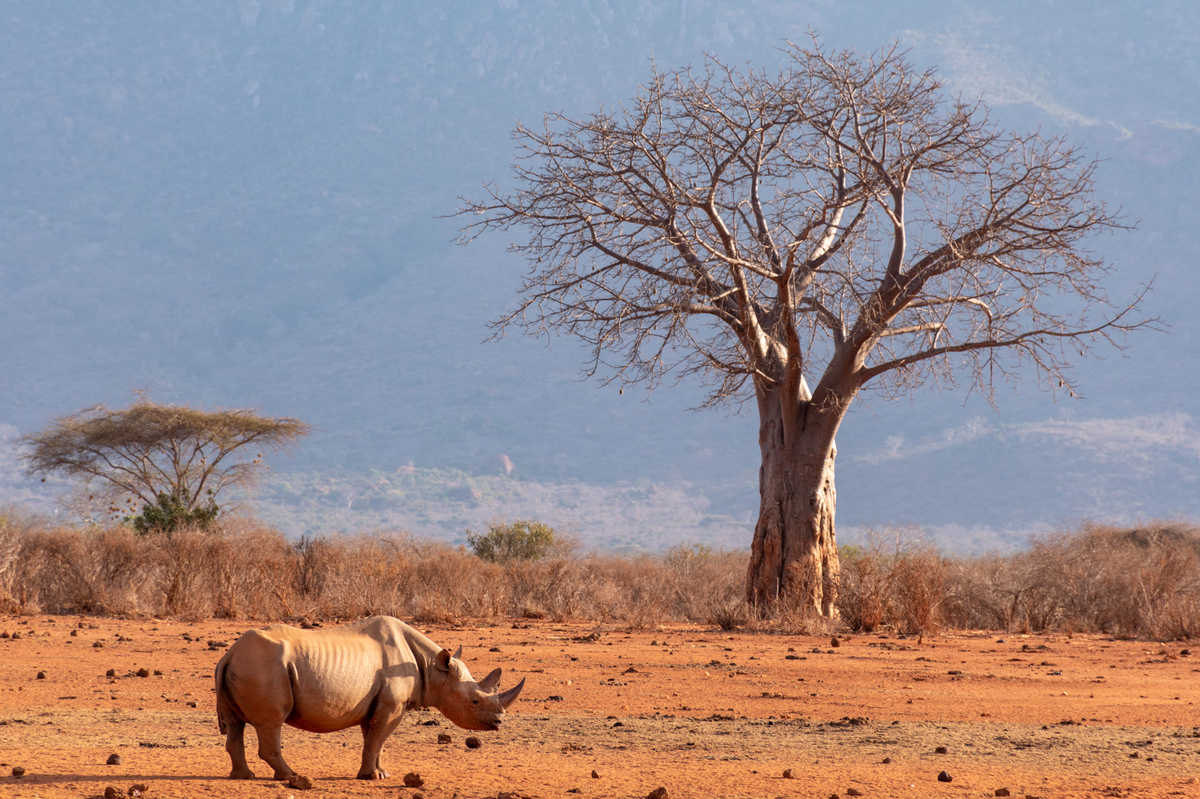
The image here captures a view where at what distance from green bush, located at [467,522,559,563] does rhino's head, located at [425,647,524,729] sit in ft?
90.9

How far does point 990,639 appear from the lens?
697 inches

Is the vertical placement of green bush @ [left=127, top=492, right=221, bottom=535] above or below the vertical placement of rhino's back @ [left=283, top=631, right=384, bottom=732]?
above

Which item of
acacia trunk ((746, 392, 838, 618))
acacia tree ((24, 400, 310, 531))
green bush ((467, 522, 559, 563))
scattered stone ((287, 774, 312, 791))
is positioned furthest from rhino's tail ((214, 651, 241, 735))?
acacia tree ((24, 400, 310, 531))

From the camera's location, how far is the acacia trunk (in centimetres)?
1847

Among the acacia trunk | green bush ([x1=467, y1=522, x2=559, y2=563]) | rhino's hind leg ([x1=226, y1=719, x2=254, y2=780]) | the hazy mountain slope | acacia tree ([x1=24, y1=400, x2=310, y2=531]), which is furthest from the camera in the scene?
the hazy mountain slope

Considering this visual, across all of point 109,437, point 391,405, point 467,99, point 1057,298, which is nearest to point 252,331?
point 391,405

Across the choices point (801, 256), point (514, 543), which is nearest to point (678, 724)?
point (801, 256)

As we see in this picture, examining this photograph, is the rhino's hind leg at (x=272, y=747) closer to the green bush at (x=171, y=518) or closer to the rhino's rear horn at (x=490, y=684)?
the rhino's rear horn at (x=490, y=684)

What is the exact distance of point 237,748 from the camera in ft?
22.0

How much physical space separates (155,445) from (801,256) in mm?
23027

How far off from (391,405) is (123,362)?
26.4m

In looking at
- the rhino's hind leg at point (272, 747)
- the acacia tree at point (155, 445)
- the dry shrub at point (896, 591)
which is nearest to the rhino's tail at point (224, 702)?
the rhino's hind leg at point (272, 747)

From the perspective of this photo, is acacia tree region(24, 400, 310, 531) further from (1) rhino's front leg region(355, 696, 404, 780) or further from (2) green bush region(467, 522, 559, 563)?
(1) rhino's front leg region(355, 696, 404, 780)

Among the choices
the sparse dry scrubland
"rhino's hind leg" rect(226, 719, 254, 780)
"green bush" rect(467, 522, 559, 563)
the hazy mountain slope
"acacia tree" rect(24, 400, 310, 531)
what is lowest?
"rhino's hind leg" rect(226, 719, 254, 780)
